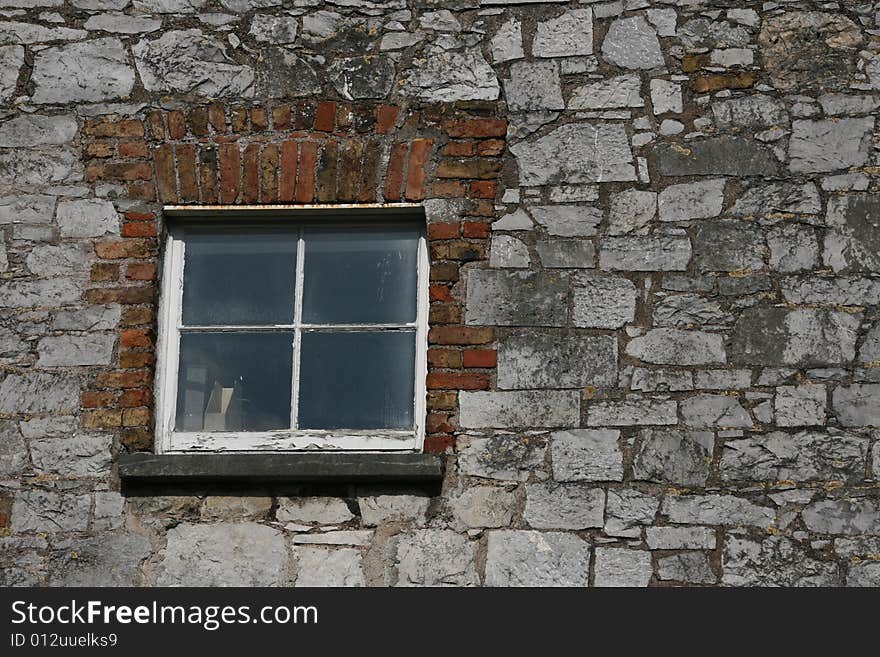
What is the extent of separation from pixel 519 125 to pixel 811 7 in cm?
123

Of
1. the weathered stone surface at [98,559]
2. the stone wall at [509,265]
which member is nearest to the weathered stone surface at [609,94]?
the stone wall at [509,265]

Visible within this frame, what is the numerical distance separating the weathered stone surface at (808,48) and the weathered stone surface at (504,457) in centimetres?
169

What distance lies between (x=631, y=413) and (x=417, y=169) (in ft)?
4.08

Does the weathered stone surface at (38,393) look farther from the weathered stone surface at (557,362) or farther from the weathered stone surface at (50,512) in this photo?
the weathered stone surface at (557,362)

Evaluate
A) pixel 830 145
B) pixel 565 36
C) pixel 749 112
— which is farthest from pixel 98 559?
pixel 830 145

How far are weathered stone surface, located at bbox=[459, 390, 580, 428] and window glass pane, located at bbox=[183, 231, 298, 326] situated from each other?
0.81 meters

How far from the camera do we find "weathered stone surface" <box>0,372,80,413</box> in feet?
16.0

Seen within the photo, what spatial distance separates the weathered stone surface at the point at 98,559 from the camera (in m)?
4.71

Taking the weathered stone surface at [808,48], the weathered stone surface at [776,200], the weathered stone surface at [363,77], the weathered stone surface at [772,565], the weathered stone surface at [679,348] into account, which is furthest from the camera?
the weathered stone surface at [363,77]

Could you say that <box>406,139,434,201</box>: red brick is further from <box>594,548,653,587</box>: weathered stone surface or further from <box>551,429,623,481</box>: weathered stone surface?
<box>594,548,653,587</box>: weathered stone surface

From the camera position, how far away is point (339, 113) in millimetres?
5039

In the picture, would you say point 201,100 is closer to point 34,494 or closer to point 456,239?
point 456,239

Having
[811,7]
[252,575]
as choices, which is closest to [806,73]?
[811,7]

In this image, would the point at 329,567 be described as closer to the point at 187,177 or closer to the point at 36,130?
the point at 187,177
